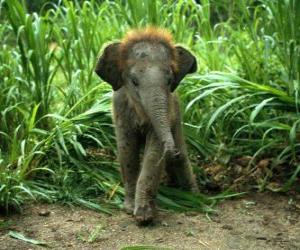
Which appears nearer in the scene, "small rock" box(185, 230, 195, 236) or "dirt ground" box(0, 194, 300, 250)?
"dirt ground" box(0, 194, 300, 250)

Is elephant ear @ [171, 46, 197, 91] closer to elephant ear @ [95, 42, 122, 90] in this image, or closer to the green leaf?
elephant ear @ [95, 42, 122, 90]

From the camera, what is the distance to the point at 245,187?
4199 mm

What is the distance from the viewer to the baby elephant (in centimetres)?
348

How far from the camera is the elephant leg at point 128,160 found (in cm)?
381

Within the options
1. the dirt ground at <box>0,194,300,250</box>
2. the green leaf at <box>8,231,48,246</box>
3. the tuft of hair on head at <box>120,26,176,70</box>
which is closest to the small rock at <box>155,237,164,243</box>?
the dirt ground at <box>0,194,300,250</box>

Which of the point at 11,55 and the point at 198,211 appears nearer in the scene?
the point at 198,211

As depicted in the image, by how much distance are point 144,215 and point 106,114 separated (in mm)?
1045

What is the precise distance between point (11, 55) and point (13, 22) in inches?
25.0

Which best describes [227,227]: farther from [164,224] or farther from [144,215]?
[144,215]

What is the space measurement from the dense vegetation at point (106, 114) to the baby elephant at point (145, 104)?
306 mm

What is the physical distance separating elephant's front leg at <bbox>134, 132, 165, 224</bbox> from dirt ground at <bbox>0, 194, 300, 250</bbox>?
9cm

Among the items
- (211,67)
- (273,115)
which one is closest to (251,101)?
(273,115)

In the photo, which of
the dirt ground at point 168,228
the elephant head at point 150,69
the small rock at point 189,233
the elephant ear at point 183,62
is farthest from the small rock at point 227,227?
the elephant ear at point 183,62

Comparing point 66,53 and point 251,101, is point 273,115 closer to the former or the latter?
point 251,101
